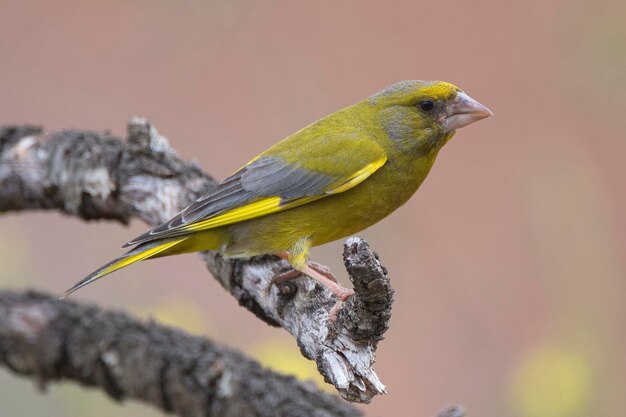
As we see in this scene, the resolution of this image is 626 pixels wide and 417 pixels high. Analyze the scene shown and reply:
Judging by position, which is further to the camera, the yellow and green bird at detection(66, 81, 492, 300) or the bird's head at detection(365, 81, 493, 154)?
the bird's head at detection(365, 81, 493, 154)

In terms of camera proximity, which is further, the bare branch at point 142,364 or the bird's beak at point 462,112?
the bird's beak at point 462,112

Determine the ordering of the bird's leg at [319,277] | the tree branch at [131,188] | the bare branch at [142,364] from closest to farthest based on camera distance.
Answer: the bare branch at [142,364], the bird's leg at [319,277], the tree branch at [131,188]

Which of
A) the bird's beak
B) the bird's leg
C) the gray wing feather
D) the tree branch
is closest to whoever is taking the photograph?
the bird's leg

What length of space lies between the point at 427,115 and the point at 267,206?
0.75m

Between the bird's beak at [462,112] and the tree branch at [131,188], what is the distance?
88 cm

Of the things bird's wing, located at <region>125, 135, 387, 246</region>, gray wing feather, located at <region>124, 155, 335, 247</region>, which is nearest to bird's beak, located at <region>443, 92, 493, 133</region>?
bird's wing, located at <region>125, 135, 387, 246</region>

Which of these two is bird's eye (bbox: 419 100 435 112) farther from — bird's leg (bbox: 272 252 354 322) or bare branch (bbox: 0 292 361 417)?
bare branch (bbox: 0 292 361 417)

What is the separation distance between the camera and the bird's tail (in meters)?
3.23

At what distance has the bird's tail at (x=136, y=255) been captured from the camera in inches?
127

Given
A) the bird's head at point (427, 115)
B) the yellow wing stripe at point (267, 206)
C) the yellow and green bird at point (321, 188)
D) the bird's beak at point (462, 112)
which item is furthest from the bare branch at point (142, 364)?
the bird's beak at point (462, 112)

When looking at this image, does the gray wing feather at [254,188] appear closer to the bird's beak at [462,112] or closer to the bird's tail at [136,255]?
the bird's tail at [136,255]

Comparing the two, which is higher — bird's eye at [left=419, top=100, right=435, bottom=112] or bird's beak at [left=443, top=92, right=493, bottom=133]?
bird's eye at [left=419, top=100, right=435, bottom=112]

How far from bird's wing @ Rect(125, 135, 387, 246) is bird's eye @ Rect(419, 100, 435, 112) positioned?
0.26m

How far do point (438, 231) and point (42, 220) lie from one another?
2779 mm
